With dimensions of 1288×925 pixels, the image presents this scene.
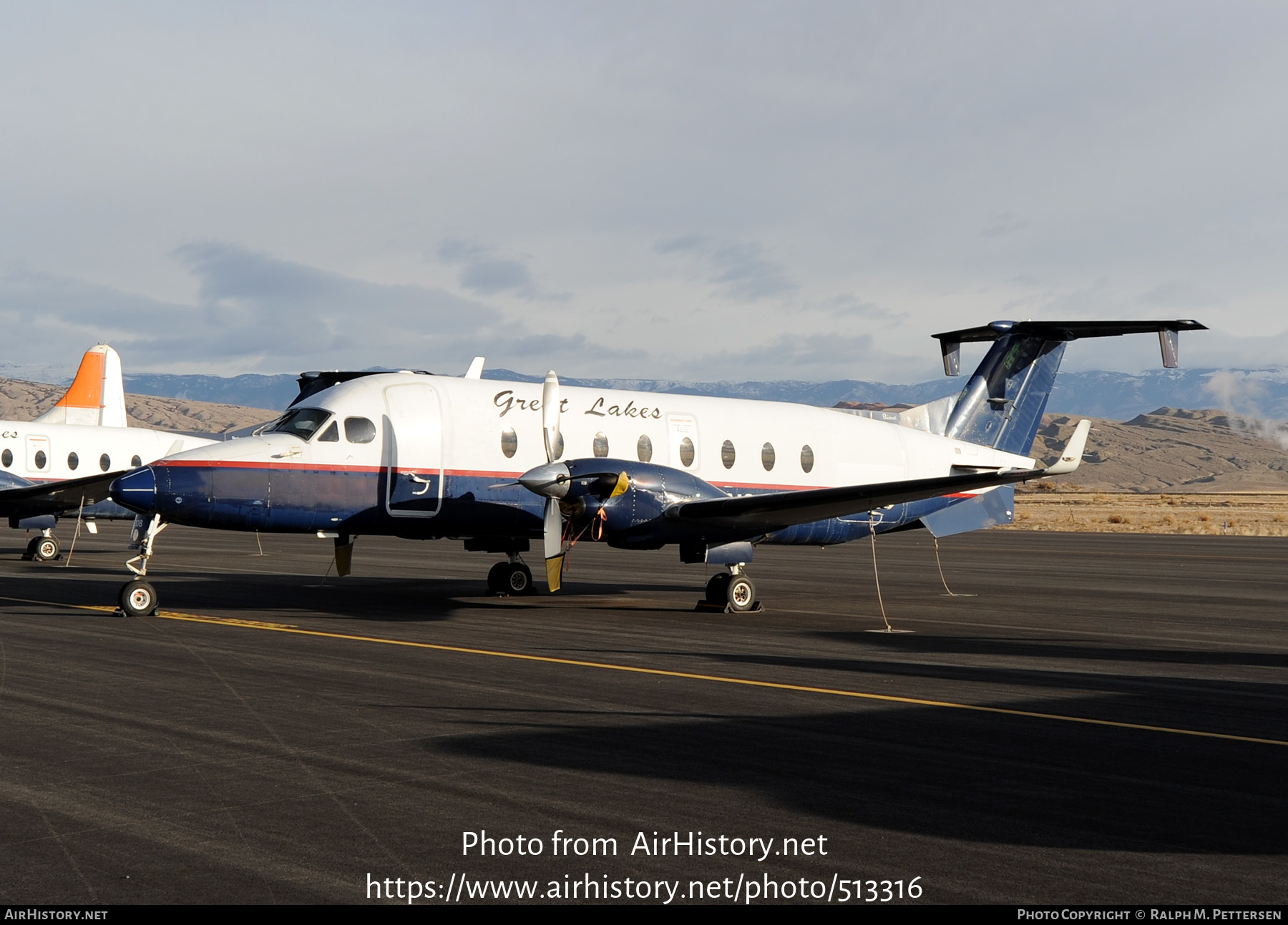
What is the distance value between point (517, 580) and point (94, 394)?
30520 mm

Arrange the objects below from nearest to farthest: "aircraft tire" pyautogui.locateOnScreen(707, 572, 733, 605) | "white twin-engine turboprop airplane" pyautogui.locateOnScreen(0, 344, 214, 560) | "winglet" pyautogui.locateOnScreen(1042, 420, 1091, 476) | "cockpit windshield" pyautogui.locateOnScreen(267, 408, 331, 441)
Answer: "cockpit windshield" pyautogui.locateOnScreen(267, 408, 331, 441), "winglet" pyautogui.locateOnScreen(1042, 420, 1091, 476), "aircraft tire" pyautogui.locateOnScreen(707, 572, 733, 605), "white twin-engine turboprop airplane" pyautogui.locateOnScreen(0, 344, 214, 560)

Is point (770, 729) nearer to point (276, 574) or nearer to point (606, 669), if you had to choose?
point (606, 669)

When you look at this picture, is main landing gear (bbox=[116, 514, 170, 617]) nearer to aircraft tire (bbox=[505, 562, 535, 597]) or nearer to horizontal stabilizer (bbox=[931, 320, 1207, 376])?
aircraft tire (bbox=[505, 562, 535, 597])

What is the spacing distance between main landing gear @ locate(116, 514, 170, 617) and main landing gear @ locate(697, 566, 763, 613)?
333 inches

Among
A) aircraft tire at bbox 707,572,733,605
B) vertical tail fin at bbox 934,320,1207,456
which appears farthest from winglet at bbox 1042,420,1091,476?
aircraft tire at bbox 707,572,733,605

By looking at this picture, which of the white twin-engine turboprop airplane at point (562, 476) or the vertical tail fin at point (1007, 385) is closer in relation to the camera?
the white twin-engine turboprop airplane at point (562, 476)

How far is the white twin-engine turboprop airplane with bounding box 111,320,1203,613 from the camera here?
55.7ft

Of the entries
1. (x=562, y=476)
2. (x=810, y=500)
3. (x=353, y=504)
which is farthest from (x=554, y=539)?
(x=810, y=500)

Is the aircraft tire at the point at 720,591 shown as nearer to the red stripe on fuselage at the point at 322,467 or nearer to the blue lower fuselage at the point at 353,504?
the blue lower fuselage at the point at 353,504

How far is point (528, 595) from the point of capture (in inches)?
832

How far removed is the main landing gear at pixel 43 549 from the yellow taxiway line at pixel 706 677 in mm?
12820

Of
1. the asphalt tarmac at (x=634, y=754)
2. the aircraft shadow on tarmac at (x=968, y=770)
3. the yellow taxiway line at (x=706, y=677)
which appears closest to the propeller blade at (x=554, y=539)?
the asphalt tarmac at (x=634, y=754)

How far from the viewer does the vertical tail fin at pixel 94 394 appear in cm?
4397
